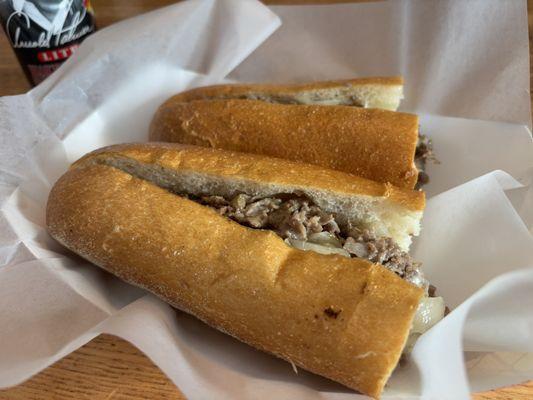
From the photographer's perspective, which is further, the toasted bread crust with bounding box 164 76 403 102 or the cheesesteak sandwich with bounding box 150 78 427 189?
the toasted bread crust with bounding box 164 76 403 102

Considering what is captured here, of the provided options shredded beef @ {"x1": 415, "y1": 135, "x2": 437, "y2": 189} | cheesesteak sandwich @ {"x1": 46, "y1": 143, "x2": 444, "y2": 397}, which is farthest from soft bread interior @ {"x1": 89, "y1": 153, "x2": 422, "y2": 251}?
shredded beef @ {"x1": 415, "y1": 135, "x2": 437, "y2": 189}

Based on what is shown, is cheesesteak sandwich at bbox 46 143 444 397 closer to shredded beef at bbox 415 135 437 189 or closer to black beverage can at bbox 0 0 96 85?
shredded beef at bbox 415 135 437 189

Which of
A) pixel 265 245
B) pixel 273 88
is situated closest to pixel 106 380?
pixel 265 245

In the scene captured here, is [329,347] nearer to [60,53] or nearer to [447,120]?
[447,120]

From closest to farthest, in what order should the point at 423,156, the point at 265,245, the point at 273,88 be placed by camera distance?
1. the point at 265,245
2. the point at 423,156
3. the point at 273,88

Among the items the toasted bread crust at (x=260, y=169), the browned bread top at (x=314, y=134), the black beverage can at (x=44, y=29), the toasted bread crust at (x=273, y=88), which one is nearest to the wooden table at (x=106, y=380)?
the toasted bread crust at (x=260, y=169)

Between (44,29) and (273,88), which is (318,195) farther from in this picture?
(44,29)
